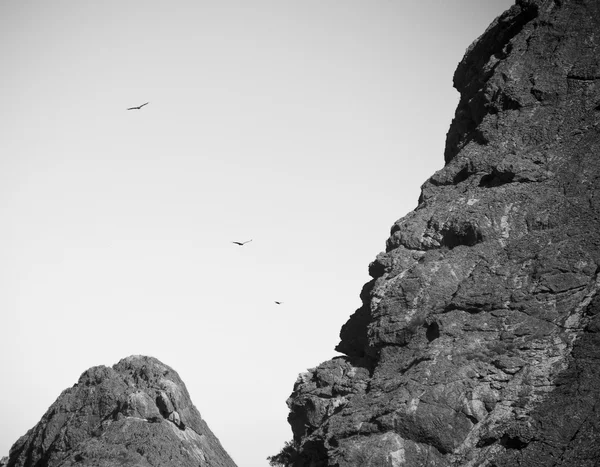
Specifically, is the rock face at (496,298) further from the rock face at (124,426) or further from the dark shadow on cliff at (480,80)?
the rock face at (124,426)

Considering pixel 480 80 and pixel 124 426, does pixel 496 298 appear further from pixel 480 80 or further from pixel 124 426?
pixel 124 426

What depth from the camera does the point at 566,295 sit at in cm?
5997

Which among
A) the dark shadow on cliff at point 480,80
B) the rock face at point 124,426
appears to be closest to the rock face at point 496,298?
the dark shadow on cliff at point 480,80

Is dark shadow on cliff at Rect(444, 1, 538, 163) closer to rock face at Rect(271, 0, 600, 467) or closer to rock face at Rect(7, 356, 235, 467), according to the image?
rock face at Rect(271, 0, 600, 467)

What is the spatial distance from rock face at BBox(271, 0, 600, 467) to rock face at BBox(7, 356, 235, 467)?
32.2ft

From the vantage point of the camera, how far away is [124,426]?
245ft

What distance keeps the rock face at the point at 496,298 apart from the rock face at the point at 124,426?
9.83 meters

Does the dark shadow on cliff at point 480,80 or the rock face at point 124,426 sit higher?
the dark shadow on cliff at point 480,80

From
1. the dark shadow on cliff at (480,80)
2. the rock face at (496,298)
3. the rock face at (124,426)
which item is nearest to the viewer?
the rock face at (496,298)

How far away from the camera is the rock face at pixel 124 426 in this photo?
72562mm

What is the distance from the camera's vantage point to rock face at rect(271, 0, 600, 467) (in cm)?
5503

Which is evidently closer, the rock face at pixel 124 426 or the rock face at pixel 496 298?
the rock face at pixel 496 298

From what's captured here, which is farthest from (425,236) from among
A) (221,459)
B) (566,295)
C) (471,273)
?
(221,459)

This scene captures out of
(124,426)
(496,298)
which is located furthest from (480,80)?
(124,426)
